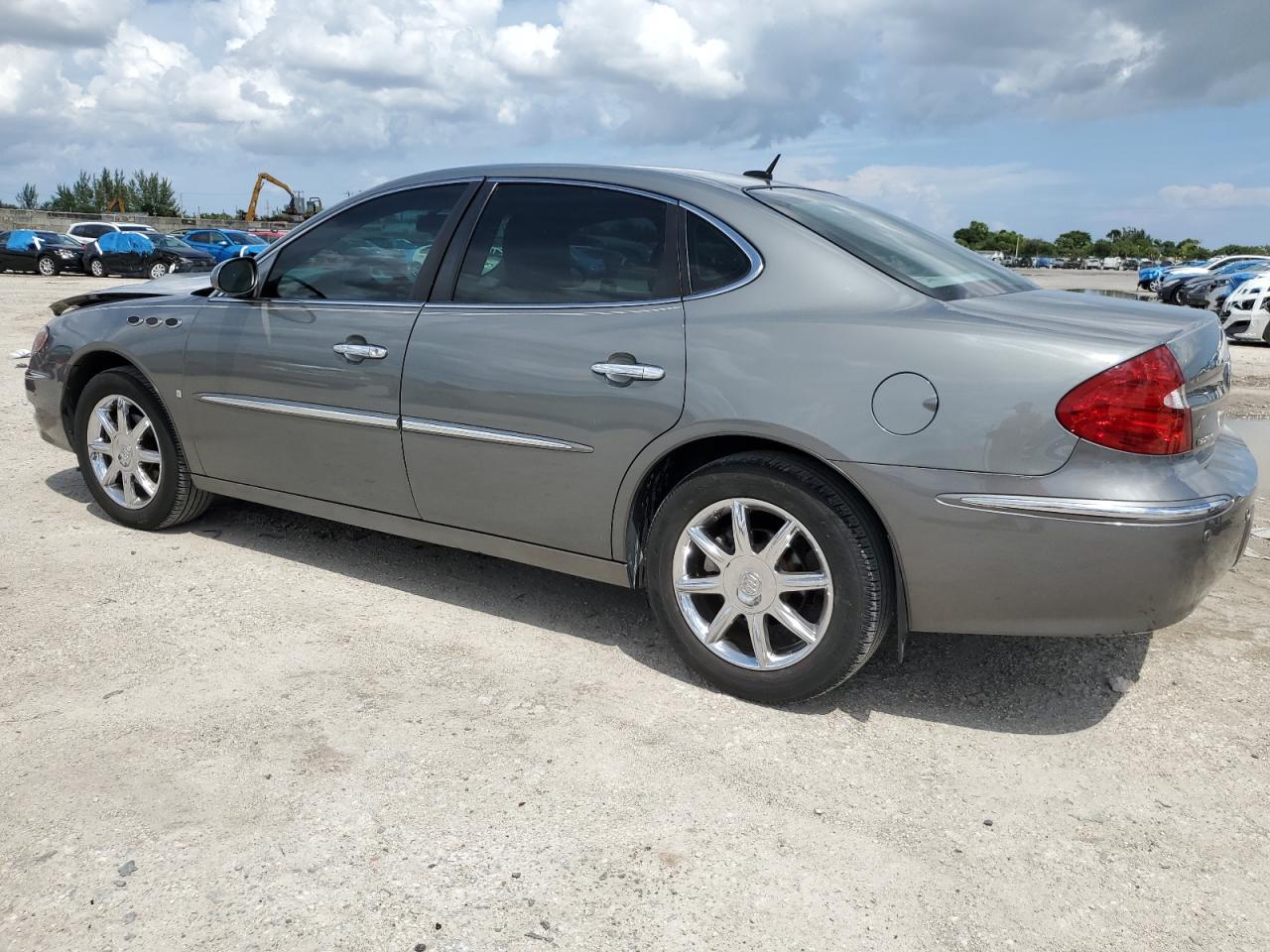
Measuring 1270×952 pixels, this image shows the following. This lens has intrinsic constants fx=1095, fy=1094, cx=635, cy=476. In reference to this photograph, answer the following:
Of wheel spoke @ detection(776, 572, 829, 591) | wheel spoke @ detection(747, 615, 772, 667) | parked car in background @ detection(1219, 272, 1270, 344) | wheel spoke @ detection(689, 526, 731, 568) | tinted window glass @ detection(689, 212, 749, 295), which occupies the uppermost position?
tinted window glass @ detection(689, 212, 749, 295)

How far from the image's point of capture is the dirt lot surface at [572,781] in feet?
7.93

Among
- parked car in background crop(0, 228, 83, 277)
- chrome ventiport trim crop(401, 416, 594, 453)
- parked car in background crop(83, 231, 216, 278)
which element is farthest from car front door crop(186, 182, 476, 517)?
parked car in background crop(0, 228, 83, 277)

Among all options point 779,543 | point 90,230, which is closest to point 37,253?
point 90,230

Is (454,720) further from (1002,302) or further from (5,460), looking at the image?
(5,460)

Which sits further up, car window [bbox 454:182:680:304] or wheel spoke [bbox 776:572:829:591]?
car window [bbox 454:182:680:304]

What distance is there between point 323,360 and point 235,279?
0.63 m

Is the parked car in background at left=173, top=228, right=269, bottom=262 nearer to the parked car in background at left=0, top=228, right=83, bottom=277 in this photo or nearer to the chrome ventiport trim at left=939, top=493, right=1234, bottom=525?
the parked car in background at left=0, top=228, right=83, bottom=277

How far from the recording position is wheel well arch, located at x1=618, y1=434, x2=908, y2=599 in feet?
10.6

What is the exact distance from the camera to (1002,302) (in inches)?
131

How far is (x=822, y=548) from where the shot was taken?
10.6 feet

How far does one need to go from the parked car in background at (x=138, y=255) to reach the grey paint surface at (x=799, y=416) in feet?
92.9

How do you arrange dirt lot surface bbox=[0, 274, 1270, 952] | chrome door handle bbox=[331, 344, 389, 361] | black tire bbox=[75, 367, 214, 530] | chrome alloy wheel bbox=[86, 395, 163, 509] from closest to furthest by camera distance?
dirt lot surface bbox=[0, 274, 1270, 952] < chrome door handle bbox=[331, 344, 389, 361] < black tire bbox=[75, 367, 214, 530] < chrome alloy wheel bbox=[86, 395, 163, 509]

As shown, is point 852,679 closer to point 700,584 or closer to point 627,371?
point 700,584

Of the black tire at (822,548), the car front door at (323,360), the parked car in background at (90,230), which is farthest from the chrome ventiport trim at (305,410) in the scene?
the parked car in background at (90,230)
